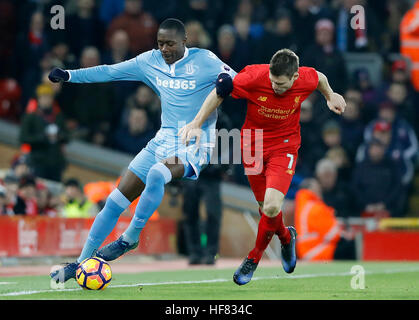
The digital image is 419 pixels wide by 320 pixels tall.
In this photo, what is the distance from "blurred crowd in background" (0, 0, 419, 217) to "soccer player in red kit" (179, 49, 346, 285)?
5.90 metres

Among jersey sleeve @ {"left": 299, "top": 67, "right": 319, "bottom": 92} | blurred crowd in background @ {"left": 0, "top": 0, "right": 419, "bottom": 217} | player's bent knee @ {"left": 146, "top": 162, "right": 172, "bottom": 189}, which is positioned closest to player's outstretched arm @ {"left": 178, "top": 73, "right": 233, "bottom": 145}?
player's bent knee @ {"left": 146, "top": 162, "right": 172, "bottom": 189}

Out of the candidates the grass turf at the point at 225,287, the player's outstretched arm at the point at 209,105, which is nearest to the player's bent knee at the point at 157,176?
the player's outstretched arm at the point at 209,105

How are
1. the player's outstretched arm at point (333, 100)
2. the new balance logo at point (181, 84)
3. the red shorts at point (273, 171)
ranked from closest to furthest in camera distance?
the red shorts at point (273, 171) → the player's outstretched arm at point (333, 100) → the new balance logo at point (181, 84)

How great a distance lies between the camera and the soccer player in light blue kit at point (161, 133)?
7.90 metres

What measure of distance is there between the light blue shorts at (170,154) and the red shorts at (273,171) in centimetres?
43

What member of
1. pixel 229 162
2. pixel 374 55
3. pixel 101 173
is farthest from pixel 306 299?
pixel 374 55

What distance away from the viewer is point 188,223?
43.4 ft

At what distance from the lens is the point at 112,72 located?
848 cm

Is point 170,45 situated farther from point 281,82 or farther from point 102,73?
point 281,82

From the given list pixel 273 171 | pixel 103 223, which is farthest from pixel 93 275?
pixel 273 171

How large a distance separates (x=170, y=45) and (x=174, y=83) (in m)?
0.37

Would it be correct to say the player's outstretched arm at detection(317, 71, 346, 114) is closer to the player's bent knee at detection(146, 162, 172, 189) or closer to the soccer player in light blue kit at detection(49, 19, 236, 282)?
the soccer player in light blue kit at detection(49, 19, 236, 282)

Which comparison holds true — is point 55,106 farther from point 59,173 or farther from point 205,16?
point 205,16

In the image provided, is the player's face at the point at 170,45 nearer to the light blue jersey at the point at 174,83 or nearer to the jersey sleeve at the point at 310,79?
the light blue jersey at the point at 174,83
